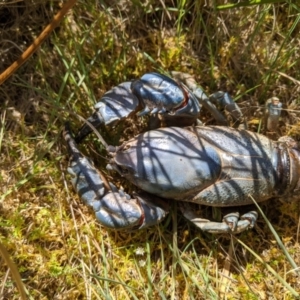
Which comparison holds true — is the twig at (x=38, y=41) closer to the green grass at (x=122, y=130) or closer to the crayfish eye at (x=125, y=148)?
the green grass at (x=122, y=130)

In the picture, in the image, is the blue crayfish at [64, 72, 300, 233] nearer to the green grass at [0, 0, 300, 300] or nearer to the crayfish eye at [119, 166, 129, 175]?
the crayfish eye at [119, 166, 129, 175]

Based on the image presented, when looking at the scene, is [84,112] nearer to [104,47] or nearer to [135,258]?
[104,47]

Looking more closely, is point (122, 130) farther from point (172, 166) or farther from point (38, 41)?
point (38, 41)

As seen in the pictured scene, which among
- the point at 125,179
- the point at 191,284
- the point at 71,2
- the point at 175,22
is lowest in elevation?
the point at 191,284

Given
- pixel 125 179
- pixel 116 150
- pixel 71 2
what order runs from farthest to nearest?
pixel 125 179
pixel 116 150
pixel 71 2

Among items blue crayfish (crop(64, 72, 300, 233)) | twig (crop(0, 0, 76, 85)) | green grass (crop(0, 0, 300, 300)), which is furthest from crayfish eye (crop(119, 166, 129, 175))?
twig (crop(0, 0, 76, 85))

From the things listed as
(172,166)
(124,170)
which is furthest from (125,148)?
(172,166)

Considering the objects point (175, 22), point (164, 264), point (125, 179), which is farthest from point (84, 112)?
point (164, 264)

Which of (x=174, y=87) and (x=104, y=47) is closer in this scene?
(x=174, y=87)

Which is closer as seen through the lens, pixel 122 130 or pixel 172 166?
pixel 172 166

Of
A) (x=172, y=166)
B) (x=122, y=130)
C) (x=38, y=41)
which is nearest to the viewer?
(x=38, y=41)
